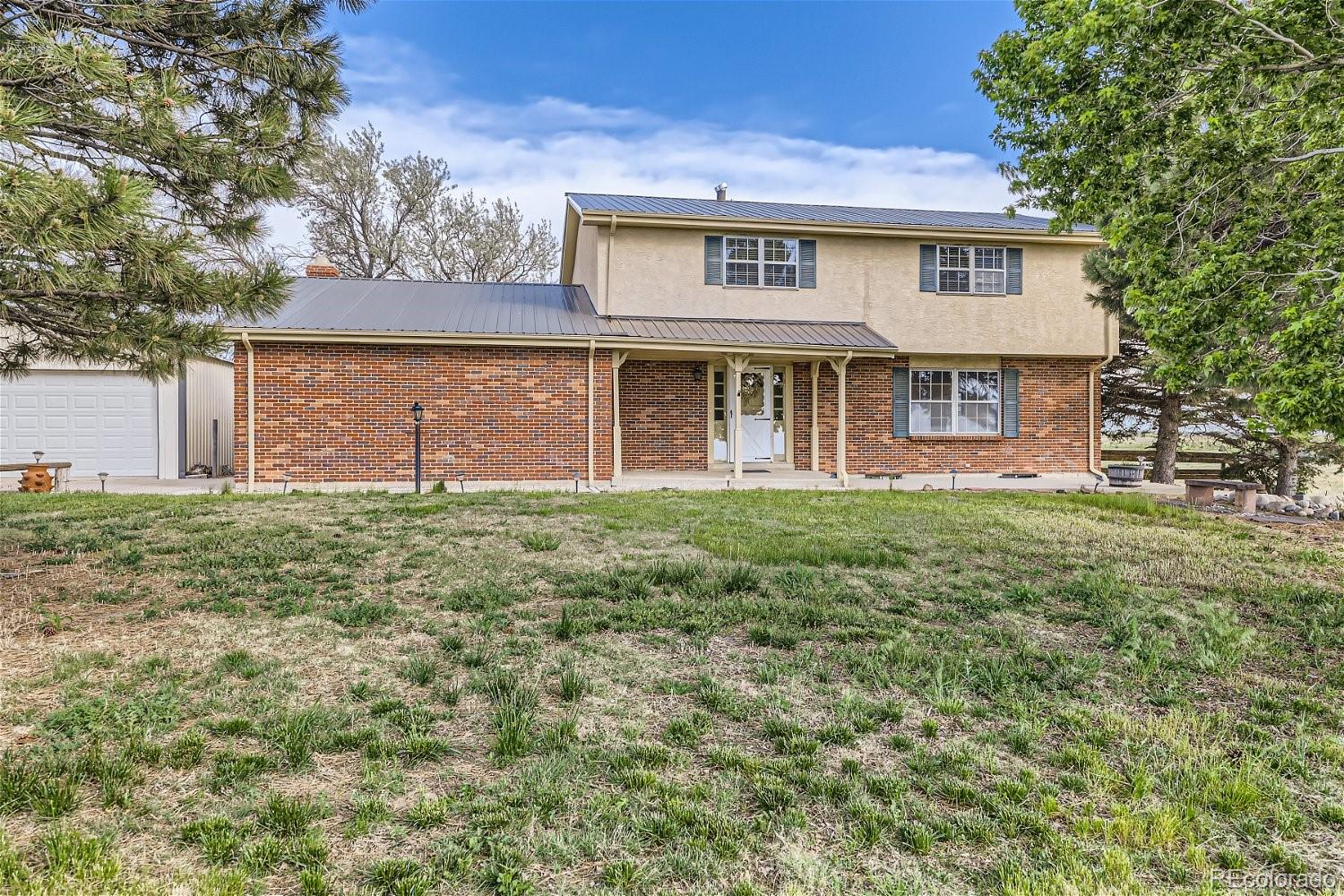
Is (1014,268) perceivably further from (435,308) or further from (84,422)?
(84,422)

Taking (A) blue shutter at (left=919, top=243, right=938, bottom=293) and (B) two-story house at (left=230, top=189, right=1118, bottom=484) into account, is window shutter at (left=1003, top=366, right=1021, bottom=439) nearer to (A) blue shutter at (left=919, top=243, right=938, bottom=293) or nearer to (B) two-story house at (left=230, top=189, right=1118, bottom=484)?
(B) two-story house at (left=230, top=189, right=1118, bottom=484)

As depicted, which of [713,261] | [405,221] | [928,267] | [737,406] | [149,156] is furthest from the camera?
[405,221]

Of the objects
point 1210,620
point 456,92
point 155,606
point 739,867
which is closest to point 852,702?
point 739,867

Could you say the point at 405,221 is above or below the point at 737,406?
above

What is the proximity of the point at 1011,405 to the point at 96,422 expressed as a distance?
710 inches

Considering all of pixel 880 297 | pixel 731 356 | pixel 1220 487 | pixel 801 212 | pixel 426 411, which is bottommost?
pixel 1220 487

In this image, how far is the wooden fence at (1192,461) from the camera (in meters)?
15.9

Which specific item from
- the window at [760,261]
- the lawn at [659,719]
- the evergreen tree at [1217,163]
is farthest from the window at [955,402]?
the evergreen tree at [1217,163]

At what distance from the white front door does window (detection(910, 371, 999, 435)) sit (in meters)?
2.90

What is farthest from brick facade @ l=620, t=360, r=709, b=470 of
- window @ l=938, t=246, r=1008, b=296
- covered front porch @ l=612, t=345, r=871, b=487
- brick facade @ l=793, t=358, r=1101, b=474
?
window @ l=938, t=246, r=1008, b=296

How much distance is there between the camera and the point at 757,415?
1373 centimetres

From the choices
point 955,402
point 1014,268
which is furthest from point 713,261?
point 1014,268

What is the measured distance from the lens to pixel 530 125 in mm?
27422

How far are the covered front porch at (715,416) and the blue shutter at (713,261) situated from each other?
5.07 feet
